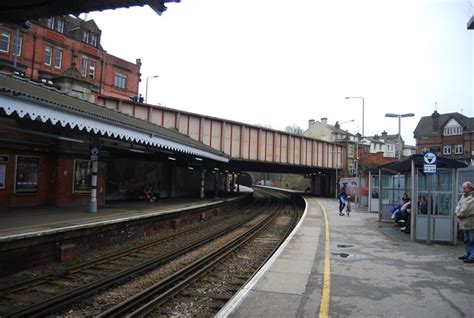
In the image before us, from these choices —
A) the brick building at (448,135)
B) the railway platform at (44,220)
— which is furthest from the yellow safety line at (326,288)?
the brick building at (448,135)

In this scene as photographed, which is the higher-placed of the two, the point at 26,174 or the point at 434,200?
the point at 26,174

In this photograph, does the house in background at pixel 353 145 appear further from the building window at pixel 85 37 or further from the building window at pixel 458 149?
the building window at pixel 85 37

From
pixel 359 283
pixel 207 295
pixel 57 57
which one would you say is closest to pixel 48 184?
pixel 207 295

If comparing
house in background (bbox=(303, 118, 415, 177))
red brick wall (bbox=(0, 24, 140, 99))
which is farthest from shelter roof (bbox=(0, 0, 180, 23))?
house in background (bbox=(303, 118, 415, 177))

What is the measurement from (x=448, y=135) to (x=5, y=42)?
61703mm

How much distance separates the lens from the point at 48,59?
41.5 meters

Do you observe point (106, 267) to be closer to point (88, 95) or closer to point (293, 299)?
point (293, 299)

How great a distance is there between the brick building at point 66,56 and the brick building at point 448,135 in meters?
45.1

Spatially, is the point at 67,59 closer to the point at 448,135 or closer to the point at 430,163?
the point at 430,163

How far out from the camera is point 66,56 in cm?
4353

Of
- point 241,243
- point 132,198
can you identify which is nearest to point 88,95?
point 132,198

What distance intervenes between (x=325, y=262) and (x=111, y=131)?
8.48 metres

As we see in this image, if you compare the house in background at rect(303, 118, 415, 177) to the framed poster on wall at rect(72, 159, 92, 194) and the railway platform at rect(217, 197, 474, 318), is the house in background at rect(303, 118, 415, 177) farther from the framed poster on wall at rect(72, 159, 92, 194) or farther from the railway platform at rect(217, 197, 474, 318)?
the railway platform at rect(217, 197, 474, 318)

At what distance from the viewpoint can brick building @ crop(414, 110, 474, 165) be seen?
204ft
